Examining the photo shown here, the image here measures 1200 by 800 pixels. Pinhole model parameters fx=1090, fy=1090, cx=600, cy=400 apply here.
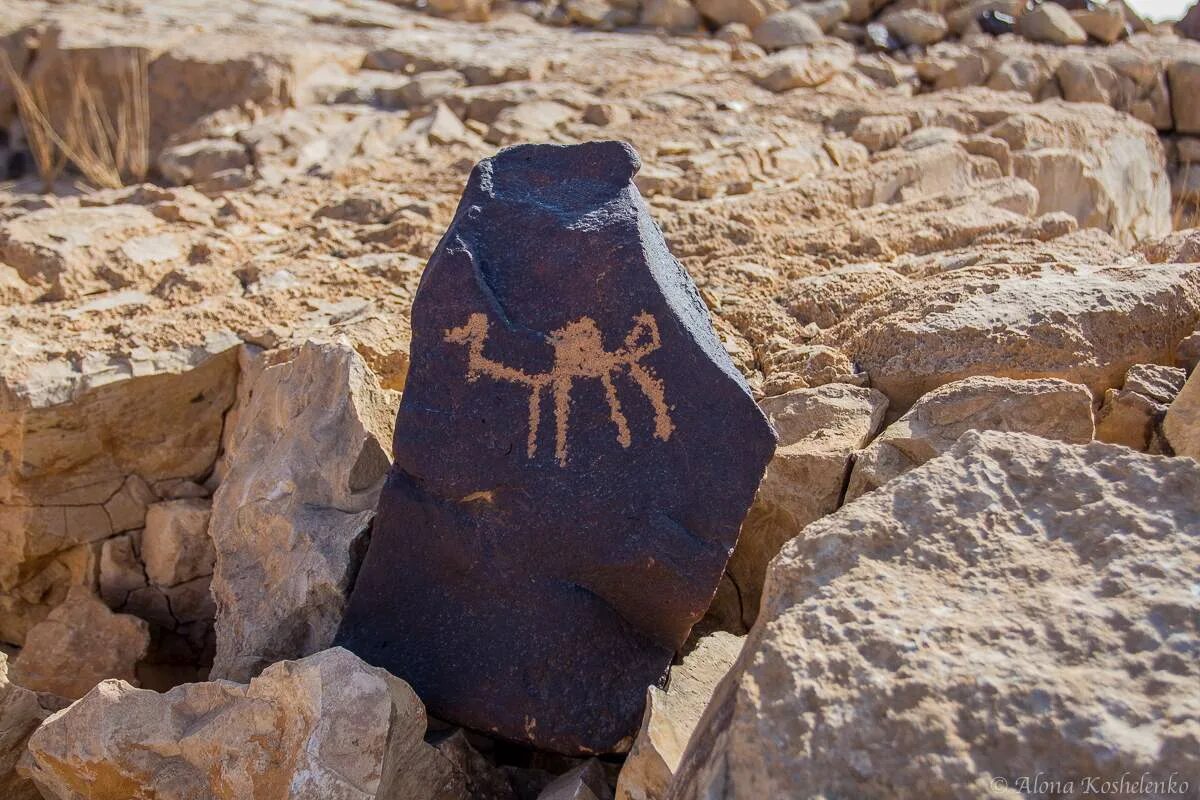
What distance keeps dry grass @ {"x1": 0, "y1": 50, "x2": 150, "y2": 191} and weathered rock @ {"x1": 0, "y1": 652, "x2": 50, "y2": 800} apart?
352 cm

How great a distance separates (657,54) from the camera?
591 centimetres

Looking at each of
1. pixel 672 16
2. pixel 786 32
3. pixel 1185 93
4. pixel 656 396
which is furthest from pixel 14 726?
pixel 1185 93

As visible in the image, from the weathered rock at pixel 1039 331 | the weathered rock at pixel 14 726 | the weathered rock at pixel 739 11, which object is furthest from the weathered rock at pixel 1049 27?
the weathered rock at pixel 14 726

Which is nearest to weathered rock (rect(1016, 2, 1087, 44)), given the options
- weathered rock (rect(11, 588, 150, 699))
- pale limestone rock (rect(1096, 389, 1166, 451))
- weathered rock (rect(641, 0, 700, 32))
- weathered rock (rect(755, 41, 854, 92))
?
weathered rock (rect(755, 41, 854, 92))

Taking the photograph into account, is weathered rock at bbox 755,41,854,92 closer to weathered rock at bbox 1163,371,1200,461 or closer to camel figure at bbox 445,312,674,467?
weathered rock at bbox 1163,371,1200,461

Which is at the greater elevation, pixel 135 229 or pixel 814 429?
pixel 814 429

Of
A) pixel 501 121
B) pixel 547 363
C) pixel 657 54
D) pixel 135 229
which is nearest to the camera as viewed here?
pixel 547 363

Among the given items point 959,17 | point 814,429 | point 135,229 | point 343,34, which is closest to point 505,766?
point 814,429

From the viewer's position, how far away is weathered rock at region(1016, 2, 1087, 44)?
271 inches

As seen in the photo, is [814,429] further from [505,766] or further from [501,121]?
[501,121]

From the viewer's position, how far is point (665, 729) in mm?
1673

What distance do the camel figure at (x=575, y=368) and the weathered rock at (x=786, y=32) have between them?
15.7ft

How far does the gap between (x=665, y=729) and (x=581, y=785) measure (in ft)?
0.66

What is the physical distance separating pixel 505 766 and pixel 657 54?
469 cm
